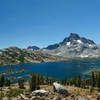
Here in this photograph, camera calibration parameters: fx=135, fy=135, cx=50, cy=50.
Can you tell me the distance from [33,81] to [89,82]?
2991 inches

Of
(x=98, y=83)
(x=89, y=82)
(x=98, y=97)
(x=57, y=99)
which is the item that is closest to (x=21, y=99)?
(x=57, y=99)

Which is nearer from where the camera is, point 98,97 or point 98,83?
point 98,97

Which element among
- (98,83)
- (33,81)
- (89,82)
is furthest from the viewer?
(89,82)

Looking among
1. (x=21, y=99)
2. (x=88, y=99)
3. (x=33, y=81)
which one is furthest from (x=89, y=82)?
(x=21, y=99)

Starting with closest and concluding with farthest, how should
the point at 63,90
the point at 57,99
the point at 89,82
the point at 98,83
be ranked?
the point at 57,99 < the point at 63,90 < the point at 98,83 < the point at 89,82

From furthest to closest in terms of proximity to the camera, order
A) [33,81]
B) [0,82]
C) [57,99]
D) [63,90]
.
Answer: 1. [0,82]
2. [33,81]
3. [63,90]
4. [57,99]

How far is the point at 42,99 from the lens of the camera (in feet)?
163

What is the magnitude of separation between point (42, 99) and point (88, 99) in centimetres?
1720

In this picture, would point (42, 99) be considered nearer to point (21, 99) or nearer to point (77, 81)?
point (21, 99)

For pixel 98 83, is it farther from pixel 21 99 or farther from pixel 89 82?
pixel 21 99

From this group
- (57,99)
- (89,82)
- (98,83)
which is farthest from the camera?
(89,82)

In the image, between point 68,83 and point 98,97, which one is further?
point 68,83

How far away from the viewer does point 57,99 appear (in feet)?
157

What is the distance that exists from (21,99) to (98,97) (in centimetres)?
2845
